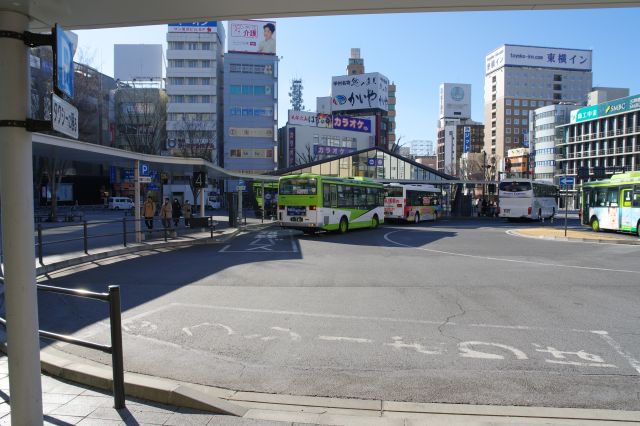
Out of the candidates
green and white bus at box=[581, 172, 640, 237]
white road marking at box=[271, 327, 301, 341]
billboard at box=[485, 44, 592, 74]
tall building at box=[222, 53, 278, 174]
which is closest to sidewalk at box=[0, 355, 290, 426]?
white road marking at box=[271, 327, 301, 341]

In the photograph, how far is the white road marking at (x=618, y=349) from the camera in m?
5.44

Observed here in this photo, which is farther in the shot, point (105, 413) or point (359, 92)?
point (359, 92)

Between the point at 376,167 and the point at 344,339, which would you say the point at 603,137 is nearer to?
the point at 376,167

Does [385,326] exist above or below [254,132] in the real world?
below

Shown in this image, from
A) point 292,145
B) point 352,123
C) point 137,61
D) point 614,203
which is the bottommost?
point 614,203

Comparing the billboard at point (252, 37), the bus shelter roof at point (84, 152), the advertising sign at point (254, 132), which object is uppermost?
the billboard at point (252, 37)

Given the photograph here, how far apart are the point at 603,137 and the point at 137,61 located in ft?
279

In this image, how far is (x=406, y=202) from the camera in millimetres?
34781

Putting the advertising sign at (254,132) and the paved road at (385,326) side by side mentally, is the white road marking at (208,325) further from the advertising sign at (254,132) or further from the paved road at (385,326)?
the advertising sign at (254,132)

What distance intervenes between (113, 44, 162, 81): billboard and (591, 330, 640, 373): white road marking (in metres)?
83.0

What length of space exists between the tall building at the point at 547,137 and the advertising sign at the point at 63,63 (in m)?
112

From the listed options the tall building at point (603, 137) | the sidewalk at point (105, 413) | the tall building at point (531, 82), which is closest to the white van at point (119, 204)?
the sidewalk at point (105, 413)

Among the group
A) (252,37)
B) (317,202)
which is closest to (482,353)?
(317,202)

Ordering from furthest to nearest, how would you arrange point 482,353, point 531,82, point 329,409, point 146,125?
point 531,82
point 146,125
point 482,353
point 329,409
